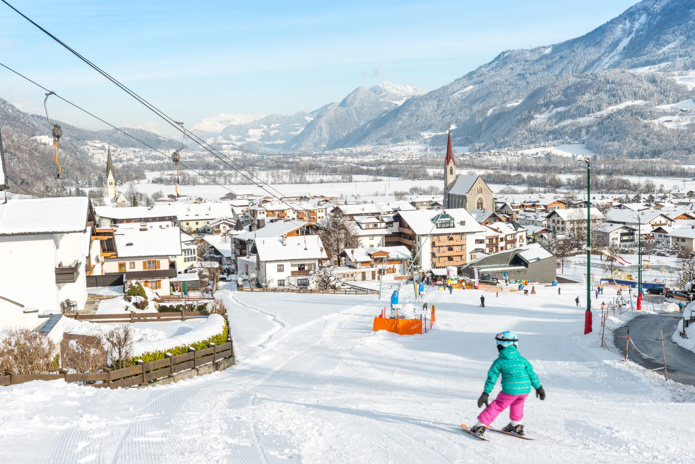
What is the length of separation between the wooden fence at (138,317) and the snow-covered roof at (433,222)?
4122 centimetres

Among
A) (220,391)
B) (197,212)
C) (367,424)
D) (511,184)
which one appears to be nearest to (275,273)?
(220,391)

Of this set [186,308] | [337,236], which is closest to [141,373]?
[186,308]

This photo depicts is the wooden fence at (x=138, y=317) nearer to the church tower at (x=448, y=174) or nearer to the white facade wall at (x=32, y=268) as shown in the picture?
the white facade wall at (x=32, y=268)

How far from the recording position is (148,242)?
3303 centimetres

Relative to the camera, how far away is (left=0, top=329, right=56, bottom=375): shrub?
9.28 m

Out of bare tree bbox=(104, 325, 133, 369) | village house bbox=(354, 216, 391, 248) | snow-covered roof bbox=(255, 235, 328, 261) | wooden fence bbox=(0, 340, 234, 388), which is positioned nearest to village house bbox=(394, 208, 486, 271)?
village house bbox=(354, 216, 391, 248)

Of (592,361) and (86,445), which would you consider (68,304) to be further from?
(592,361)

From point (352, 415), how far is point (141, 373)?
5094 millimetres

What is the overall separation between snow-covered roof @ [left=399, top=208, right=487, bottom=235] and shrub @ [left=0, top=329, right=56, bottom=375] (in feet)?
161

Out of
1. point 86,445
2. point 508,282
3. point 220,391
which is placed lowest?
point 508,282

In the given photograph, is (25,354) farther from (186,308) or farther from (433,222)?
(433,222)

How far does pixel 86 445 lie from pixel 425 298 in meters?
24.6

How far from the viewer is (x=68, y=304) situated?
19219 millimetres

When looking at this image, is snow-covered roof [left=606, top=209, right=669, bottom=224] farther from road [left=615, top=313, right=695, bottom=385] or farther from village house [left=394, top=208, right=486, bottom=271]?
road [left=615, top=313, right=695, bottom=385]
